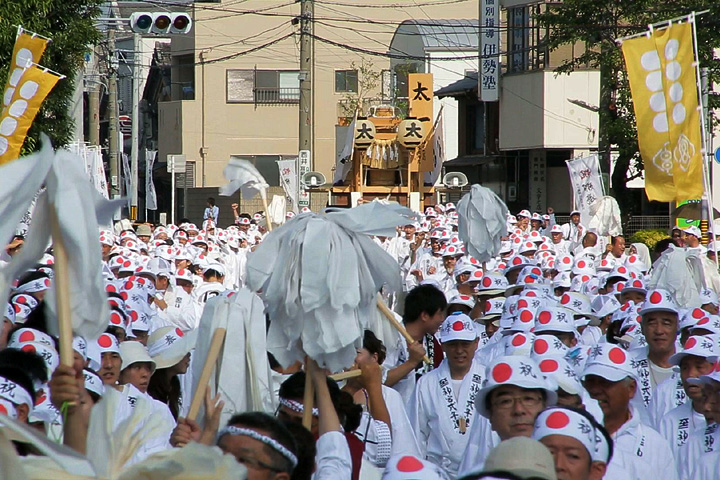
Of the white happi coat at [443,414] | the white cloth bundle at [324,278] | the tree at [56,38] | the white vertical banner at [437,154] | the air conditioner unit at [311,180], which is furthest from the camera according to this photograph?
the white vertical banner at [437,154]

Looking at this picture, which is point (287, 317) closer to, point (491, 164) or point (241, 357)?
point (241, 357)

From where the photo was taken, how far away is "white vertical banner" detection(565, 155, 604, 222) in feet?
71.6

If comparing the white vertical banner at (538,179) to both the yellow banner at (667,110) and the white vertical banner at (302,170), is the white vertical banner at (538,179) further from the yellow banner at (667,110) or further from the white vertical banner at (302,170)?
the yellow banner at (667,110)

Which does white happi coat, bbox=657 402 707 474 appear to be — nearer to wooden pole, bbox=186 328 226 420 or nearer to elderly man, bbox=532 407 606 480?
elderly man, bbox=532 407 606 480

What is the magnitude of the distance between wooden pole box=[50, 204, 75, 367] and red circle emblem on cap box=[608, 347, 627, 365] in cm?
333

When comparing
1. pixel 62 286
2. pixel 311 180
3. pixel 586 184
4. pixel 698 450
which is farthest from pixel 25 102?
pixel 311 180

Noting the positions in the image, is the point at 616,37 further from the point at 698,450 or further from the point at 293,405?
the point at 293,405

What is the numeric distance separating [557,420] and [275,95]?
4384 cm

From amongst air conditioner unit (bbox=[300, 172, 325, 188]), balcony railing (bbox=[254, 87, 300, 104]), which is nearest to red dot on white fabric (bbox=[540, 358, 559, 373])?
air conditioner unit (bbox=[300, 172, 325, 188])

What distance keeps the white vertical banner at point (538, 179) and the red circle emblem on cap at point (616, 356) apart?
30.1 meters

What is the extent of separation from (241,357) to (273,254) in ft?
1.33

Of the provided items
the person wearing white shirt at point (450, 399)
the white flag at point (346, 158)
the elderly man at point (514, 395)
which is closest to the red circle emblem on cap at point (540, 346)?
the person wearing white shirt at point (450, 399)

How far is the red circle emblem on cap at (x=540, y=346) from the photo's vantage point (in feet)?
18.8

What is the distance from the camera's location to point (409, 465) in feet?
10.4
